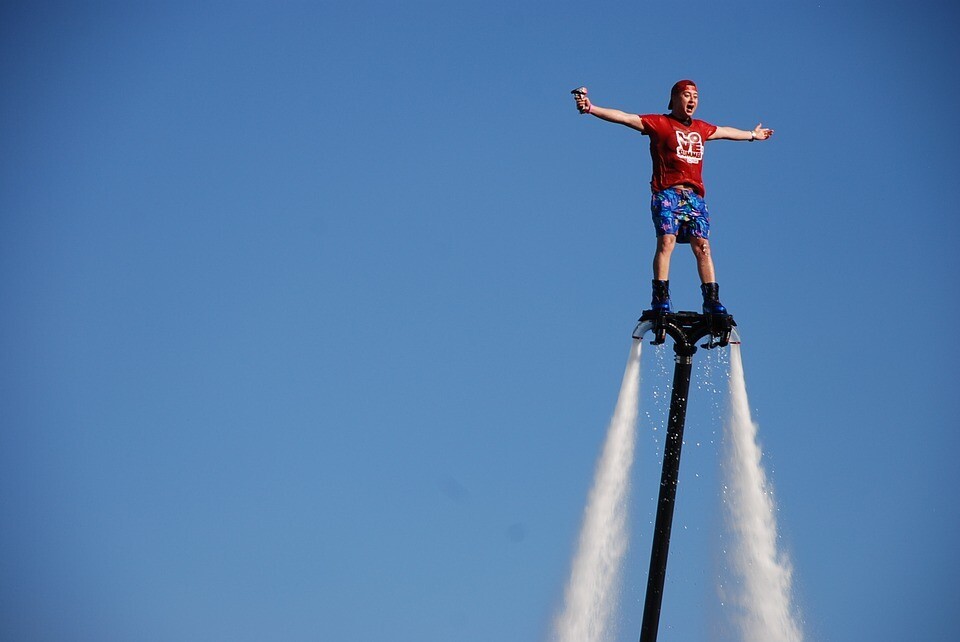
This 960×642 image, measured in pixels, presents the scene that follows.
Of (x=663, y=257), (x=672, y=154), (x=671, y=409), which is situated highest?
(x=672, y=154)

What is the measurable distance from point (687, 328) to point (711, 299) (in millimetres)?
627

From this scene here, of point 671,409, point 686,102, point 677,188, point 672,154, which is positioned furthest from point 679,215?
point 671,409

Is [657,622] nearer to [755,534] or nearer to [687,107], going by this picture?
[755,534]

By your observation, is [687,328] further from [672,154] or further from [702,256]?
[672,154]

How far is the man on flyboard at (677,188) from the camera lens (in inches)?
637

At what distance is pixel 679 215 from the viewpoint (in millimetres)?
16328

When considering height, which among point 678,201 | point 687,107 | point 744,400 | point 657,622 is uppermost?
point 687,107

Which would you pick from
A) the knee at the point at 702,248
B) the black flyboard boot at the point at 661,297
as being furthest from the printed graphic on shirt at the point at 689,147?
the black flyboard boot at the point at 661,297

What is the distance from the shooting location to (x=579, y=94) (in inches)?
615

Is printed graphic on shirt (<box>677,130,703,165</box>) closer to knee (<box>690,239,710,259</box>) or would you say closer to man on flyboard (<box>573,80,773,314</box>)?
man on flyboard (<box>573,80,773,314</box>)

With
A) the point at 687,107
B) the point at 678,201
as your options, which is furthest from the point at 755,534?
the point at 687,107

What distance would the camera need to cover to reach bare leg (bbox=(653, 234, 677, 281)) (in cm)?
1616

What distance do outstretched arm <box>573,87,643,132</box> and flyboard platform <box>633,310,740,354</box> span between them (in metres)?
2.75

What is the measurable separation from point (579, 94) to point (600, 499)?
235 inches
